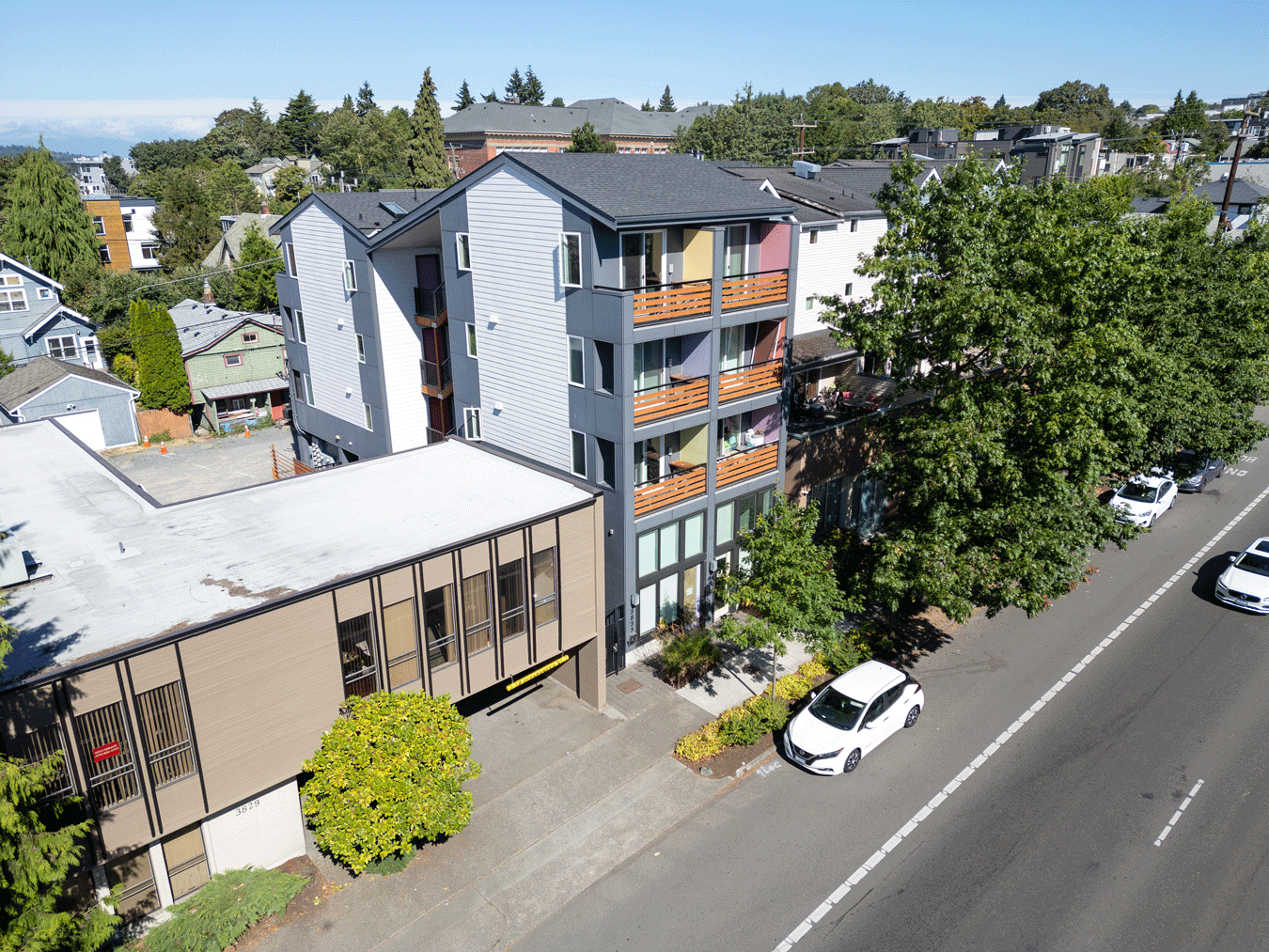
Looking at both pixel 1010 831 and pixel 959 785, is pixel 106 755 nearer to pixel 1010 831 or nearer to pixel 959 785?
pixel 959 785

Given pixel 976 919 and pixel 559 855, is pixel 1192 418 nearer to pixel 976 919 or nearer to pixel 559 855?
pixel 976 919

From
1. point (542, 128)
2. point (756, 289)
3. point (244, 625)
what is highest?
point (542, 128)

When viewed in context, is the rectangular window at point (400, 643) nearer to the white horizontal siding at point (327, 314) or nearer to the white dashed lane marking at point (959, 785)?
the white dashed lane marking at point (959, 785)

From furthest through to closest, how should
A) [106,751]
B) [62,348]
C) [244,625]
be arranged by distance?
[62,348] → [244,625] → [106,751]

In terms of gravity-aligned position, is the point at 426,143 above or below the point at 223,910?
above

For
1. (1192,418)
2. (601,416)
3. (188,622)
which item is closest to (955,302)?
(601,416)

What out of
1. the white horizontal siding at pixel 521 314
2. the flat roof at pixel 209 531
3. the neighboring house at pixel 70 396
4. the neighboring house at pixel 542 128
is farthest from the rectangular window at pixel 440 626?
the neighboring house at pixel 542 128

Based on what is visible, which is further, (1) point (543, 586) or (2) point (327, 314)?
(2) point (327, 314)


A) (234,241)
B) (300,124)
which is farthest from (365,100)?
(234,241)
